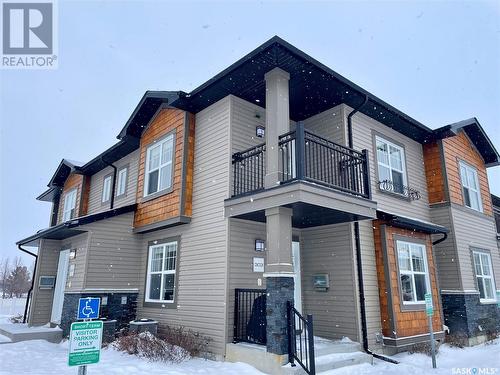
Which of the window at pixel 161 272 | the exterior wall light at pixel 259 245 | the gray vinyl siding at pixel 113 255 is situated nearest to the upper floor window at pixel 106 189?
the gray vinyl siding at pixel 113 255

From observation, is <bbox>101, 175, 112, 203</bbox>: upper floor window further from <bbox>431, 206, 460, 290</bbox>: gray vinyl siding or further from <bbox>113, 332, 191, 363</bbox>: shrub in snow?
<bbox>431, 206, 460, 290</bbox>: gray vinyl siding

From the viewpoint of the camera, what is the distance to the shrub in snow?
26.8 feet

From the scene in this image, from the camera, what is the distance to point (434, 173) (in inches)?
518

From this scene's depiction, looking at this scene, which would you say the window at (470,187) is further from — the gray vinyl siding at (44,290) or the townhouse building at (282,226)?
the gray vinyl siding at (44,290)

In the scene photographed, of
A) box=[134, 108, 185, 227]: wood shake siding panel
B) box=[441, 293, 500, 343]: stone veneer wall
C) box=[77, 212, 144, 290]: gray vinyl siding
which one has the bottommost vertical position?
box=[441, 293, 500, 343]: stone veneer wall

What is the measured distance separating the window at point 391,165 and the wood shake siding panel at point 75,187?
12.7 meters

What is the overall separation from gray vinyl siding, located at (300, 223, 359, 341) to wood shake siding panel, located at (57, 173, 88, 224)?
36.3 ft

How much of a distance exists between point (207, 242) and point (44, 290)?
323 inches

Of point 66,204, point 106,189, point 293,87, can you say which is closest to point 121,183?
point 106,189

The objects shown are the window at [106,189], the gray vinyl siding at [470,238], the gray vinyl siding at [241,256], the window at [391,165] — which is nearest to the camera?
the gray vinyl siding at [241,256]

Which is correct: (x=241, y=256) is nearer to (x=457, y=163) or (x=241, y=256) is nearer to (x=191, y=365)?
(x=191, y=365)

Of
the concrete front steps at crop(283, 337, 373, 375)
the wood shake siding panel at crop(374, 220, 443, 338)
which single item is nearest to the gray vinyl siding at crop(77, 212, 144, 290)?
the concrete front steps at crop(283, 337, 373, 375)

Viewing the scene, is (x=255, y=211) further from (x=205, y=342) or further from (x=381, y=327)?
(x=381, y=327)

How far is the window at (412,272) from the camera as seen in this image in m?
10.2
